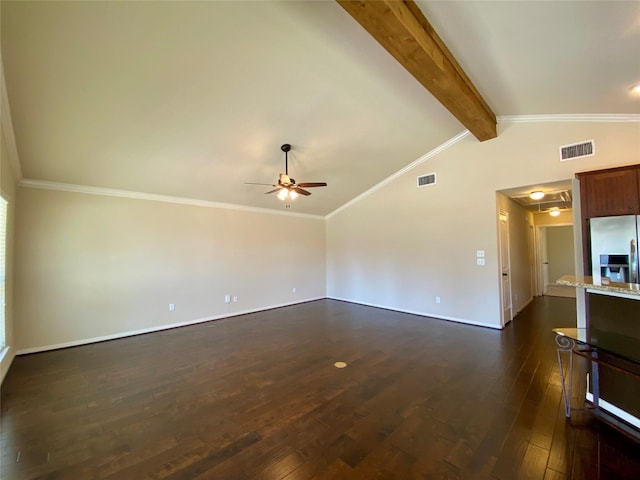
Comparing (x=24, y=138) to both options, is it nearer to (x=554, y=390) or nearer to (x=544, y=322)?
(x=554, y=390)

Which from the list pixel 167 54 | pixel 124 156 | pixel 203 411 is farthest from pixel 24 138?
pixel 203 411

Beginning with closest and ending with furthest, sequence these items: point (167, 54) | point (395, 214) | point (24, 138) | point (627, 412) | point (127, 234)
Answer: point (627, 412) < point (167, 54) < point (24, 138) < point (127, 234) < point (395, 214)

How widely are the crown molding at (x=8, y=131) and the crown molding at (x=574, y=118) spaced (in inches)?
250

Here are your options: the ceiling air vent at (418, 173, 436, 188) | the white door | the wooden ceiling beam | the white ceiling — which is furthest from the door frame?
the wooden ceiling beam

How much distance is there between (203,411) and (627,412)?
11.8 feet

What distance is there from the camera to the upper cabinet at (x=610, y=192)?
10.2 feet

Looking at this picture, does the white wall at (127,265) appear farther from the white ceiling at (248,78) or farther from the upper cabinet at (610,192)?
the upper cabinet at (610,192)

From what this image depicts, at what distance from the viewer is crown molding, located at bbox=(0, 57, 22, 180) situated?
2.40m

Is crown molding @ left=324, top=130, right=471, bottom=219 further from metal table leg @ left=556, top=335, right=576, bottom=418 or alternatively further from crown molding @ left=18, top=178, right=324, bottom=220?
metal table leg @ left=556, top=335, right=576, bottom=418

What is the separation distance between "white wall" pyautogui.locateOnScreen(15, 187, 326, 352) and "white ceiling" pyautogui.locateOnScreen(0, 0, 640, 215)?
59 centimetres

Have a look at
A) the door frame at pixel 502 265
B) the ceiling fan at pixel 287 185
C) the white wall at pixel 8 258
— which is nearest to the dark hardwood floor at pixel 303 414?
the white wall at pixel 8 258

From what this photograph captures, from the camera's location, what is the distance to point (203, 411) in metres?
2.46

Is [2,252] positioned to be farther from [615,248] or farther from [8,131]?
[615,248]

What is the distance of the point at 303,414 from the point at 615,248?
159 inches
